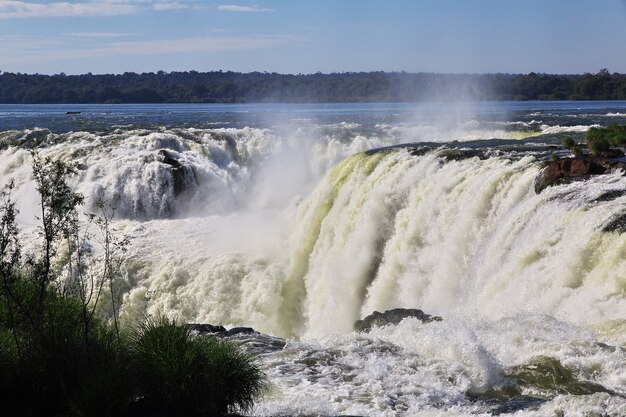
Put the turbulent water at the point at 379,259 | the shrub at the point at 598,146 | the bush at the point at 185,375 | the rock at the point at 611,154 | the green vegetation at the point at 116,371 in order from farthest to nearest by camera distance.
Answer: the shrub at the point at 598,146 → the rock at the point at 611,154 → the turbulent water at the point at 379,259 → the bush at the point at 185,375 → the green vegetation at the point at 116,371

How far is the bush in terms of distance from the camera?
8.59m

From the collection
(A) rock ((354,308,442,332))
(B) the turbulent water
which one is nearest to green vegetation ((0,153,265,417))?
(B) the turbulent water

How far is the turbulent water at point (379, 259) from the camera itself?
10367 millimetres

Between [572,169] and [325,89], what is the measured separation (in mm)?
87709

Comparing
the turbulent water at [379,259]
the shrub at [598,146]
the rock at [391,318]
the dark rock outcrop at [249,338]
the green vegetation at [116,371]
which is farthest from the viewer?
the shrub at [598,146]

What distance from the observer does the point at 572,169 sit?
16.4 m

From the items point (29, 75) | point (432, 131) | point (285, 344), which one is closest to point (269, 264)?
point (285, 344)

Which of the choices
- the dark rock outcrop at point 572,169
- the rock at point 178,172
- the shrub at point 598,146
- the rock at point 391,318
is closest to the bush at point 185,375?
the rock at point 391,318

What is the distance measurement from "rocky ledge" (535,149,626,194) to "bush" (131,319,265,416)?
875cm

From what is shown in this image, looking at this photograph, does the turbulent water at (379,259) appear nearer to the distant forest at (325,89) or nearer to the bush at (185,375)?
the bush at (185,375)

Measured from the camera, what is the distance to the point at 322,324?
60.1 feet

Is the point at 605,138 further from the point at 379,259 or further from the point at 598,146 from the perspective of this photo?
Result: the point at 379,259

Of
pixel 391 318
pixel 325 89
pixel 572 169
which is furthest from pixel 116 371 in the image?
pixel 325 89

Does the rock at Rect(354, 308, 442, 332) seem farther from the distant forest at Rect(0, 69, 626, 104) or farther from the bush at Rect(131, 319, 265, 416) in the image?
the distant forest at Rect(0, 69, 626, 104)
